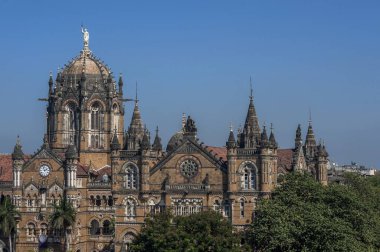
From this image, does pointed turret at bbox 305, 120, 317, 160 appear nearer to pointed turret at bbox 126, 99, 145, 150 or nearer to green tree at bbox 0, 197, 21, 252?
pointed turret at bbox 126, 99, 145, 150

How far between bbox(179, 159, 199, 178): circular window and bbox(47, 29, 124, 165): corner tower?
47.0 feet

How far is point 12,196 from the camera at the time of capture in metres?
101

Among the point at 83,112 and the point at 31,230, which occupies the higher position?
the point at 83,112

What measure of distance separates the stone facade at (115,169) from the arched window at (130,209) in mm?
114

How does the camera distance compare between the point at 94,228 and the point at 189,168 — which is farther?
the point at 94,228

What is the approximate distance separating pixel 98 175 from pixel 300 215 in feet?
104

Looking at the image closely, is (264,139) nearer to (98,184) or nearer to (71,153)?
(98,184)

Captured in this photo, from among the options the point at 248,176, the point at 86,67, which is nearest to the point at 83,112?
the point at 86,67

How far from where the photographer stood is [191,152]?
95.6 m

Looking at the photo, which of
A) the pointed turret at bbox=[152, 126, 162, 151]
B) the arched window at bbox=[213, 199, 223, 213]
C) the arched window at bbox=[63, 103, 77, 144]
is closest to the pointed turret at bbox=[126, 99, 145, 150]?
the pointed turret at bbox=[152, 126, 162, 151]

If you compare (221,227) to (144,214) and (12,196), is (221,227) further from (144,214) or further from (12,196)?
(12,196)

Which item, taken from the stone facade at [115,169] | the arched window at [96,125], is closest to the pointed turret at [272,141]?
the stone facade at [115,169]

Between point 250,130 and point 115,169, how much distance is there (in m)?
16.2

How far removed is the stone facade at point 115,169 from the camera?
306 ft
